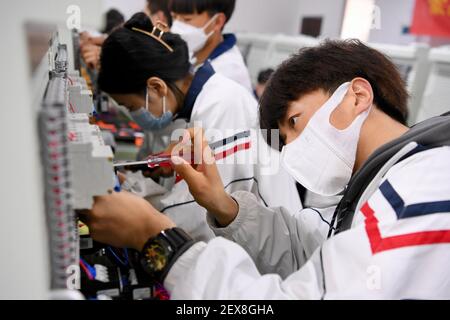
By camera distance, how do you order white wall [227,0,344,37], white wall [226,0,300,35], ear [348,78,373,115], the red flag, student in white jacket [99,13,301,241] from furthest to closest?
1. white wall [226,0,300,35]
2. white wall [227,0,344,37]
3. the red flag
4. student in white jacket [99,13,301,241]
5. ear [348,78,373,115]

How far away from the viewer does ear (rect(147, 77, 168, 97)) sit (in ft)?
4.72

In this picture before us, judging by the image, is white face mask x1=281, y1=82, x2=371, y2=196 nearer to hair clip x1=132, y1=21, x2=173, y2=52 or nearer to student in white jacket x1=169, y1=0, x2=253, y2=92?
hair clip x1=132, y1=21, x2=173, y2=52

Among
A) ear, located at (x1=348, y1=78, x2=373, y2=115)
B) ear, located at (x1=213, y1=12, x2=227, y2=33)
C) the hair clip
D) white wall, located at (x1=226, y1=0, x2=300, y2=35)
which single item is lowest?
ear, located at (x1=348, y1=78, x2=373, y2=115)

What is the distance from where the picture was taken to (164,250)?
2.51 feet

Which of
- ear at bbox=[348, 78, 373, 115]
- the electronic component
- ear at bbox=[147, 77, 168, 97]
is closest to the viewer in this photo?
the electronic component

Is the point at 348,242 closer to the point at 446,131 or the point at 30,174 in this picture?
the point at 446,131

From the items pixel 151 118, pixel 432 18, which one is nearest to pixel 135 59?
pixel 151 118

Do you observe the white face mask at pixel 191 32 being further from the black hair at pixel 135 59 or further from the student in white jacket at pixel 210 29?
Answer: the black hair at pixel 135 59

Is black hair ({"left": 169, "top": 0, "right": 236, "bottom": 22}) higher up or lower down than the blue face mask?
higher up

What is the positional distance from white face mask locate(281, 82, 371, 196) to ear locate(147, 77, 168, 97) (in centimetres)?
61

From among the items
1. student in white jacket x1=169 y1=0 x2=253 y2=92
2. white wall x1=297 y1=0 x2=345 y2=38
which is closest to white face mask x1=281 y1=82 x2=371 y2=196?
student in white jacket x1=169 y1=0 x2=253 y2=92

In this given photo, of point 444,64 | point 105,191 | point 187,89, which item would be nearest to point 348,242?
point 105,191

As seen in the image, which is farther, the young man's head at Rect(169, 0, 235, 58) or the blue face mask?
the young man's head at Rect(169, 0, 235, 58)

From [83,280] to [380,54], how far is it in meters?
1.00
